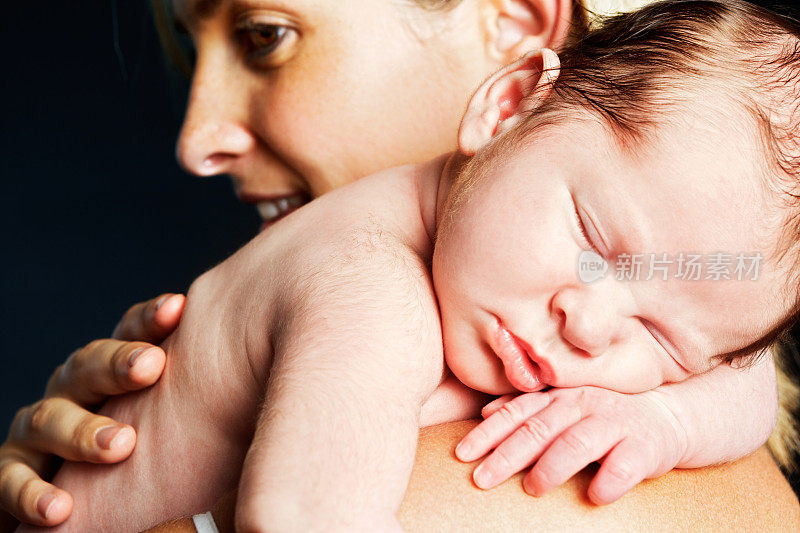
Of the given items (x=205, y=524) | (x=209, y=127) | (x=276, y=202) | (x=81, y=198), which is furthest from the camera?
(x=81, y=198)

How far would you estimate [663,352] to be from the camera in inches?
40.3

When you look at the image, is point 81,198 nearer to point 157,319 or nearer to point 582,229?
point 157,319

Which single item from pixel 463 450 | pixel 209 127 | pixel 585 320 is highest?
pixel 209 127

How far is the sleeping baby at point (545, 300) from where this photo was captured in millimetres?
870

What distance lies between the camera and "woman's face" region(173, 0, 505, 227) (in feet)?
4.85

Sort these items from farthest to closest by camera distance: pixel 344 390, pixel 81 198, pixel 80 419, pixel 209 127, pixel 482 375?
1. pixel 81 198
2. pixel 209 127
3. pixel 80 419
4. pixel 482 375
5. pixel 344 390

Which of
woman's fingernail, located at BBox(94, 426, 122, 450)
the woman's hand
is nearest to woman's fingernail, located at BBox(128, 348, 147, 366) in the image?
the woman's hand

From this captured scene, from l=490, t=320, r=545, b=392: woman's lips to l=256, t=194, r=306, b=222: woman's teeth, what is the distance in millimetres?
845

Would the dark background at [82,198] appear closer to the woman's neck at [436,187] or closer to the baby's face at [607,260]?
the woman's neck at [436,187]

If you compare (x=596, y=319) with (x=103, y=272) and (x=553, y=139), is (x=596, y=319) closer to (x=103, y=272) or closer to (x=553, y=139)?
(x=553, y=139)

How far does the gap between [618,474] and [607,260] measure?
0.27 meters

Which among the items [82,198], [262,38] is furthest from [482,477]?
[82,198]

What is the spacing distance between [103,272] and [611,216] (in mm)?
2916

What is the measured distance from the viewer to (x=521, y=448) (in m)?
0.91
